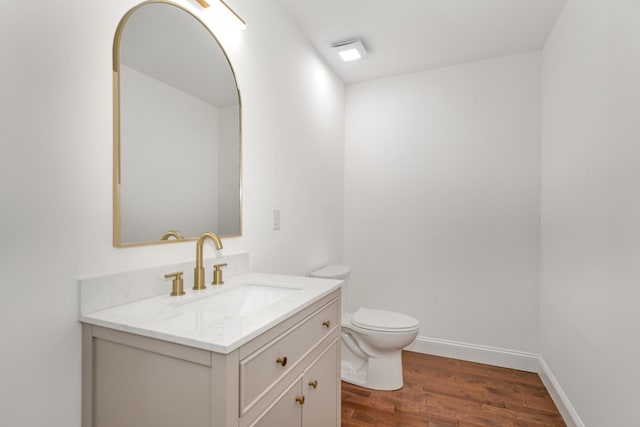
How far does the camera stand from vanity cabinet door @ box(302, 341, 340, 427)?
123cm

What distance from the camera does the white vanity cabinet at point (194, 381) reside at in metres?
0.82

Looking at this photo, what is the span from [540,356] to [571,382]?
668 millimetres

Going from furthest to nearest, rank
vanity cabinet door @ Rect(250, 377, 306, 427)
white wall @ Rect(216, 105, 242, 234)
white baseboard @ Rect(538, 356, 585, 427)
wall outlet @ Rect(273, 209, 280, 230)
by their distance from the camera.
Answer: wall outlet @ Rect(273, 209, 280, 230) < white baseboard @ Rect(538, 356, 585, 427) < white wall @ Rect(216, 105, 242, 234) < vanity cabinet door @ Rect(250, 377, 306, 427)

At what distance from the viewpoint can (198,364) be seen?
0.83 meters

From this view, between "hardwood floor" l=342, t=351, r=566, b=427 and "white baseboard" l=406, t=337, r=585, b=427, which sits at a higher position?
"white baseboard" l=406, t=337, r=585, b=427

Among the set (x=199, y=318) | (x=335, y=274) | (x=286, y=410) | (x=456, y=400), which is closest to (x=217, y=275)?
(x=199, y=318)

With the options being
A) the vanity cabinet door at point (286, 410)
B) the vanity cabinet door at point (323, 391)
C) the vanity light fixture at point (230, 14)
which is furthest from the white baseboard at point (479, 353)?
the vanity light fixture at point (230, 14)

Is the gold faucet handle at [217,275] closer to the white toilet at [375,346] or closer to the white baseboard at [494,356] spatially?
the white toilet at [375,346]

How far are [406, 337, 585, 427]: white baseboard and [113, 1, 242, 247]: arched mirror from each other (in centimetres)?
203

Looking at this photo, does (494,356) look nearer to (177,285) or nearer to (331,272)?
(331,272)

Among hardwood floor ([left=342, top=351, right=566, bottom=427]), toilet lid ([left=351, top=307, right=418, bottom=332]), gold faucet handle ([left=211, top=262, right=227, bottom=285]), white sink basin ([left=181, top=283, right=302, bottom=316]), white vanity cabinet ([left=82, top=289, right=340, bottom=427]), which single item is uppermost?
gold faucet handle ([left=211, top=262, right=227, bottom=285])

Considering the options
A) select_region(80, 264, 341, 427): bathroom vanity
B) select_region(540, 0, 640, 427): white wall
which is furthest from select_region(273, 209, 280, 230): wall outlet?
select_region(540, 0, 640, 427): white wall

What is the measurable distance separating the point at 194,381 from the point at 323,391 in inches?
27.7

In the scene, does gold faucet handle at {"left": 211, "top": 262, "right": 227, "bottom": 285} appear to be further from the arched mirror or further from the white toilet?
the white toilet
